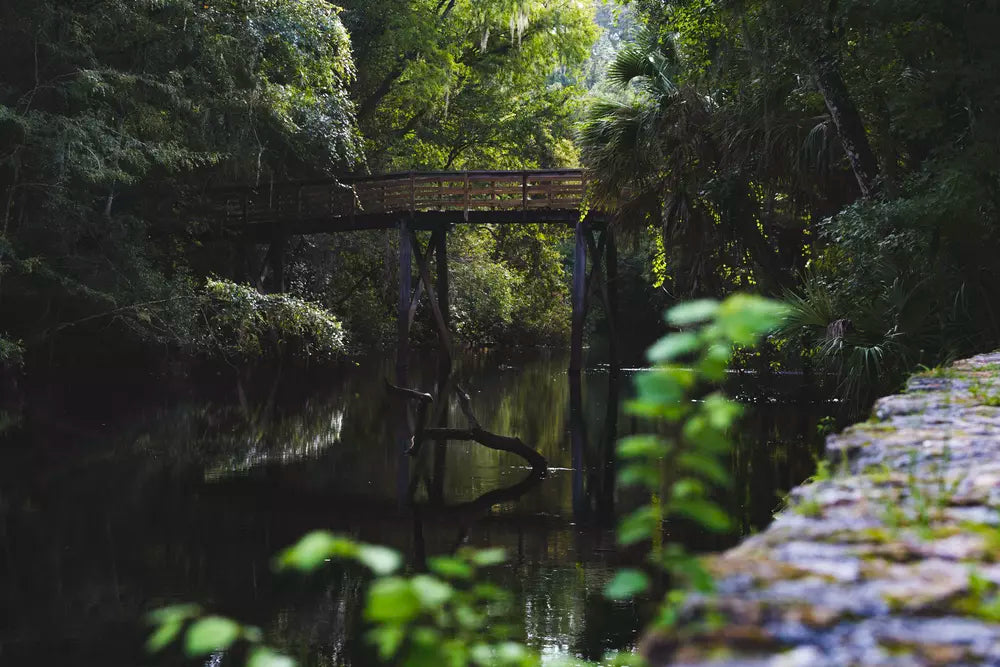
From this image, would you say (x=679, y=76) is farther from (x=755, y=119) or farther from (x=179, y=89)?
(x=179, y=89)

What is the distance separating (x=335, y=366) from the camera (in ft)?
96.7

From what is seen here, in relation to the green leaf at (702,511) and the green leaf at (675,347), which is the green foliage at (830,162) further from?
the green leaf at (675,347)

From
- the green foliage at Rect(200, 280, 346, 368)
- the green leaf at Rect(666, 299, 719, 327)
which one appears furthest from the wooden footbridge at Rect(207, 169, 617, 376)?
the green leaf at Rect(666, 299, 719, 327)

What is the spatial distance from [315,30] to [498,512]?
11.3 meters

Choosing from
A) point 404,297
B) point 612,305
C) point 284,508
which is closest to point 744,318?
point 284,508

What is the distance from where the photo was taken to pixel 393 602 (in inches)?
64.9

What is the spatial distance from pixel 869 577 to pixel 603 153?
575 inches

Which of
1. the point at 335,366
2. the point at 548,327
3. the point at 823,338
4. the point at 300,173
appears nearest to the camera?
the point at 823,338

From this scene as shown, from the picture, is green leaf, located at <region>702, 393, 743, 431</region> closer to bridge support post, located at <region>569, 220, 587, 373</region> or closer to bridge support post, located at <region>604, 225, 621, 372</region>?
bridge support post, located at <region>569, 220, 587, 373</region>

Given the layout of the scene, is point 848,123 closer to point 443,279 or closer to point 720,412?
point 720,412

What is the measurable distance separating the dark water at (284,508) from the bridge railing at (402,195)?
5.38 m

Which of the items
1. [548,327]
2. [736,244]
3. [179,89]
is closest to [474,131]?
[548,327]

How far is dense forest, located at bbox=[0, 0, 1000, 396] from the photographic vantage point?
10164 millimetres

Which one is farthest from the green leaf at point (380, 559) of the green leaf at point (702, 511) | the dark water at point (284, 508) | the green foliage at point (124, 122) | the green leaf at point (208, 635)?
the green foliage at point (124, 122)
